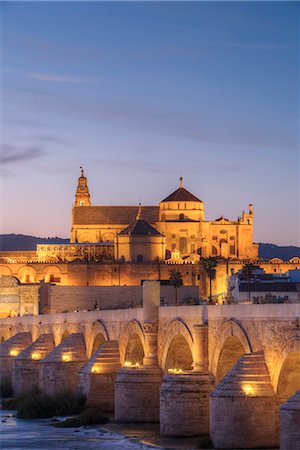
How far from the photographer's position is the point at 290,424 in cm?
2509

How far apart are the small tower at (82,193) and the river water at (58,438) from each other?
3429 inches

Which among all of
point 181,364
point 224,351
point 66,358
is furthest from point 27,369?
point 224,351

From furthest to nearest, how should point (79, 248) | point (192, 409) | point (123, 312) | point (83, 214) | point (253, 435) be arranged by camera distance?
point (83, 214), point (79, 248), point (123, 312), point (192, 409), point (253, 435)

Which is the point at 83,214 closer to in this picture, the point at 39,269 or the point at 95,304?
the point at 39,269

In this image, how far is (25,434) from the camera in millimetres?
34438

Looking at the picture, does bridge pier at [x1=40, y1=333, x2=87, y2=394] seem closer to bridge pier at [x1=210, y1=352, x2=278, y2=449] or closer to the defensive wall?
bridge pier at [x1=210, y1=352, x2=278, y2=449]

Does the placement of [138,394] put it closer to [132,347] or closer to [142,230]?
[132,347]

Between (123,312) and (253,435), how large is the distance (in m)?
15.0

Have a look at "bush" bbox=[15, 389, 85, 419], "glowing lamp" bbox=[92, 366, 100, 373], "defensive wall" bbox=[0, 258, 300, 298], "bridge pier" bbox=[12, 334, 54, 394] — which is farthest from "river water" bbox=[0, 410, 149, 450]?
"defensive wall" bbox=[0, 258, 300, 298]

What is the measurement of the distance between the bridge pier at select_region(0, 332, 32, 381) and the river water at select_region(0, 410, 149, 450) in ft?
54.9

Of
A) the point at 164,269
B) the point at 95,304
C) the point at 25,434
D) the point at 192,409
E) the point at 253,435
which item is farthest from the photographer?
the point at 164,269

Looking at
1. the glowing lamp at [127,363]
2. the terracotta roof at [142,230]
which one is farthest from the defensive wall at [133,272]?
the glowing lamp at [127,363]

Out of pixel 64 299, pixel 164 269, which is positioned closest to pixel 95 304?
pixel 64 299

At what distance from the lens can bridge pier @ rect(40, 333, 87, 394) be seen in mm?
44750
